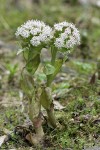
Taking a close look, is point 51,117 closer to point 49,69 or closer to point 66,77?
point 49,69

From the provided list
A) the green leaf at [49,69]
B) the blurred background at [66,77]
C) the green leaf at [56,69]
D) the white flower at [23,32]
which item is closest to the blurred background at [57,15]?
the blurred background at [66,77]

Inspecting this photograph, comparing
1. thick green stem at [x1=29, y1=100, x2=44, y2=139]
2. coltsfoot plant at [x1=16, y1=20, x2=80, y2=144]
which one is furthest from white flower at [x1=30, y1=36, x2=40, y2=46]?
thick green stem at [x1=29, y1=100, x2=44, y2=139]

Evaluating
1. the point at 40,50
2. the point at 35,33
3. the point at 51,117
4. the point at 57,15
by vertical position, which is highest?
the point at 57,15

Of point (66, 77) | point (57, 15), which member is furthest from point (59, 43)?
point (57, 15)

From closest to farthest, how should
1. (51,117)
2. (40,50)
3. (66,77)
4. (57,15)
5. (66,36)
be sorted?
(66,36)
(40,50)
(51,117)
(66,77)
(57,15)

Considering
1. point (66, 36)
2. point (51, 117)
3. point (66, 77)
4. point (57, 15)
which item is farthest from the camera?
point (57, 15)

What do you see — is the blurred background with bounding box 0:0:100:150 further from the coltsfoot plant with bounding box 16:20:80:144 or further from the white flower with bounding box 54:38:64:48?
the white flower with bounding box 54:38:64:48

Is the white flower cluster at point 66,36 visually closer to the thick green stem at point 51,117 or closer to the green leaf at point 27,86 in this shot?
the green leaf at point 27,86

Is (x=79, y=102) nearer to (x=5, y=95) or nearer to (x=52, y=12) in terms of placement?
(x=5, y=95)
